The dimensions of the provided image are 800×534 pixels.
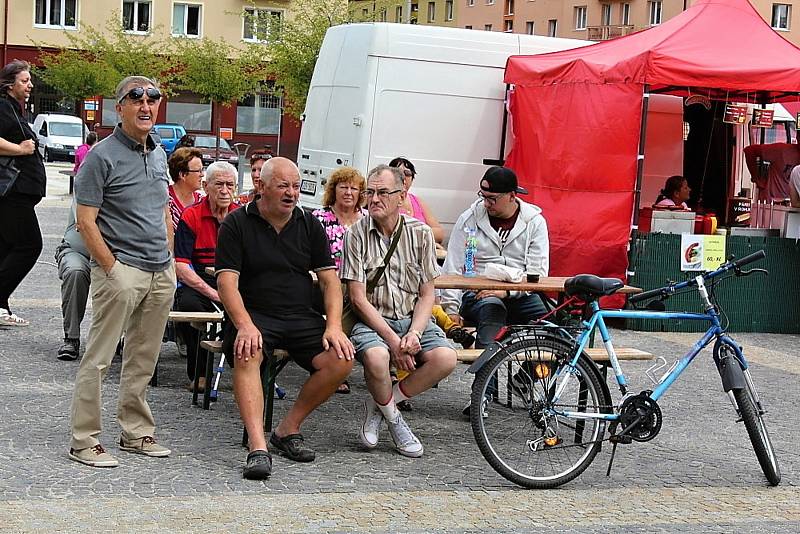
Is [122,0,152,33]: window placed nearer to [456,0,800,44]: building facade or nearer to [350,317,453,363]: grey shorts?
[456,0,800,44]: building facade

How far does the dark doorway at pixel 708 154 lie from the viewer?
54.7 feet

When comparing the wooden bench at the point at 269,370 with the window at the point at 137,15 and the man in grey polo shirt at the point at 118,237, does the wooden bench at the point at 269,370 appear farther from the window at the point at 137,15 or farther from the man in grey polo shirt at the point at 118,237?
the window at the point at 137,15

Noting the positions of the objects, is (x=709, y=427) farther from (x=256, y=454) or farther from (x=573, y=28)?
(x=573, y=28)

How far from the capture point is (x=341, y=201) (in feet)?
27.6

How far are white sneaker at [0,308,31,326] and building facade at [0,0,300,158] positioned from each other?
46.0 meters

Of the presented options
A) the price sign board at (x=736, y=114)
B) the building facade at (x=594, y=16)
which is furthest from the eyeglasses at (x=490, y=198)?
the building facade at (x=594, y=16)

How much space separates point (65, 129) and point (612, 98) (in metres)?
39.8

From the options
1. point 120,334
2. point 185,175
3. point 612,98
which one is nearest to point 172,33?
point 612,98

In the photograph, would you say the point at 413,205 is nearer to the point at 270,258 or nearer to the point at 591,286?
the point at 270,258

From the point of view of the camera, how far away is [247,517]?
539 cm

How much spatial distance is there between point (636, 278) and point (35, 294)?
571cm

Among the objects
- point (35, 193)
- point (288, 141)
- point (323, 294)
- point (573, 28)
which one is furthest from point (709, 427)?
point (573, 28)

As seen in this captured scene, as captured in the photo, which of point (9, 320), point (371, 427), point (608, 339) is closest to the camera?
point (608, 339)

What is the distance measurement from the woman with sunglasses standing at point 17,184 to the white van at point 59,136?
127 feet
